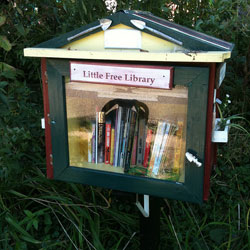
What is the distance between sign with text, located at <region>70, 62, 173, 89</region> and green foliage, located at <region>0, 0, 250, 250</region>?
476 millimetres

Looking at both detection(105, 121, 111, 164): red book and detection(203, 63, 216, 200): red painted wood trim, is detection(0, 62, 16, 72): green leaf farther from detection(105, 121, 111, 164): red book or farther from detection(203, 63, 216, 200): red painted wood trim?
detection(203, 63, 216, 200): red painted wood trim

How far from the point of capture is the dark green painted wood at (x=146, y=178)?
4.33 ft

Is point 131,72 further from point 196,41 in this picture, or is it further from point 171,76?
point 196,41

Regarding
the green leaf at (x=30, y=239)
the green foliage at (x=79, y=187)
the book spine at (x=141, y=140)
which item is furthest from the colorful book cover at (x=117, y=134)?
the green leaf at (x=30, y=239)

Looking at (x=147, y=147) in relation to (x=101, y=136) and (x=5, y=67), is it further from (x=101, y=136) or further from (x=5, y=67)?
(x=5, y=67)

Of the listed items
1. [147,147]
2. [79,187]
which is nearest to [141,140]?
[147,147]

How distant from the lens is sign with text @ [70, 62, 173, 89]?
4.37 ft

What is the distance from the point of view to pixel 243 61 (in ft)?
8.93

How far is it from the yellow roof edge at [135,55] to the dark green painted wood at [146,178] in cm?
5

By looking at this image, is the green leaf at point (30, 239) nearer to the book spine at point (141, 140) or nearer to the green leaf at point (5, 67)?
the book spine at point (141, 140)

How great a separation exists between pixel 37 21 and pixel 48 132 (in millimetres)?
1242

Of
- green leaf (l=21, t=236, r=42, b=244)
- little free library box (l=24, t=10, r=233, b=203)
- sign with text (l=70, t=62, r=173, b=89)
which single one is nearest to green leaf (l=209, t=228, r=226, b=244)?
little free library box (l=24, t=10, r=233, b=203)

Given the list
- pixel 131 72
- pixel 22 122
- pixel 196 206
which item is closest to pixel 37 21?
pixel 22 122

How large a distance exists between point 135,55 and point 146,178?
0.53 metres
